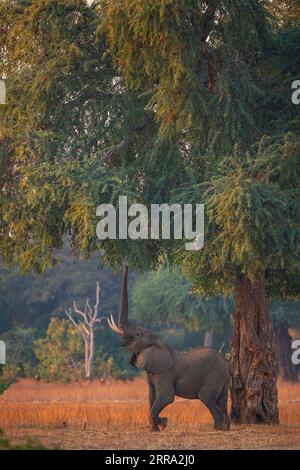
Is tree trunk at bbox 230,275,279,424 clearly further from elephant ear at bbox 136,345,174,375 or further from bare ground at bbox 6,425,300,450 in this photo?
elephant ear at bbox 136,345,174,375

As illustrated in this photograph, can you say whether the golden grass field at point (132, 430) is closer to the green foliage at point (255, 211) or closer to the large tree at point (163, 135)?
the large tree at point (163, 135)

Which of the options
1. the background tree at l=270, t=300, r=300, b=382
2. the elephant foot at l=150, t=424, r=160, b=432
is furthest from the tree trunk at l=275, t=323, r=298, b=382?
the elephant foot at l=150, t=424, r=160, b=432

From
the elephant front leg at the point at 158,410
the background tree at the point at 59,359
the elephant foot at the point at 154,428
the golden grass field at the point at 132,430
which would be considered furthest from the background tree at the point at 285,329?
the elephant foot at the point at 154,428

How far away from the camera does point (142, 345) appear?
791 inches

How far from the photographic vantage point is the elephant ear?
19703 mm

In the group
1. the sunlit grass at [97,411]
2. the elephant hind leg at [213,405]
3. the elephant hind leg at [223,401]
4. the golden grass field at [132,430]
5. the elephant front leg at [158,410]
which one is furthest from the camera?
the sunlit grass at [97,411]

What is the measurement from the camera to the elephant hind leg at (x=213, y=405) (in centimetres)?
1984

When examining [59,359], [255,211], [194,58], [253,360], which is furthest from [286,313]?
[255,211]

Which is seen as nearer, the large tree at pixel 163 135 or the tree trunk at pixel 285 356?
the large tree at pixel 163 135

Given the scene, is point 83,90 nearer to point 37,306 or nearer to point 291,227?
point 291,227

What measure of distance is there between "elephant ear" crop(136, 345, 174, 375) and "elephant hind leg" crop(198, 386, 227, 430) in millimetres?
771

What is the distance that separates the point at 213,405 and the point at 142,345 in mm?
1649

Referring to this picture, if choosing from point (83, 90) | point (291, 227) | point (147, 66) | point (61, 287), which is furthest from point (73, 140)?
point (61, 287)

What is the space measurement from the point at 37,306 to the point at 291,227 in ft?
125
